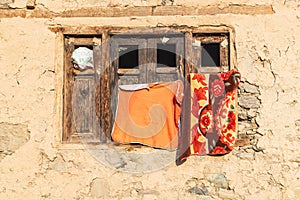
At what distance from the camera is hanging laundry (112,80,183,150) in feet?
16.3

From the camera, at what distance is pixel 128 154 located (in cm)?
493

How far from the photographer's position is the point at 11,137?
4.99m

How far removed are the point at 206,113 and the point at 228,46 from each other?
74 cm

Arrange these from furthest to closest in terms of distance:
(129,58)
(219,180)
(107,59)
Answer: (129,58)
(107,59)
(219,180)

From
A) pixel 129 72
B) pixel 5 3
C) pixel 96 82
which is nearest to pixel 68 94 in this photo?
pixel 96 82

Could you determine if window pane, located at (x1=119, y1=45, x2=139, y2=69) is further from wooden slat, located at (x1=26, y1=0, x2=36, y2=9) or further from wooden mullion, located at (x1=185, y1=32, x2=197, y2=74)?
A: wooden slat, located at (x1=26, y1=0, x2=36, y2=9)

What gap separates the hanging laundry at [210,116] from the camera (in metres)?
4.83

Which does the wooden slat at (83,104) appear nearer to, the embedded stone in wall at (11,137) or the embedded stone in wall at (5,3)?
the embedded stone in wall at (11,137)

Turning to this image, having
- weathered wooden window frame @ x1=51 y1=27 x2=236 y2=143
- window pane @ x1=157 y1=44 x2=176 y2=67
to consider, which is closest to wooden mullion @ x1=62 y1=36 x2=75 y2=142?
weathered wooden window frame @ x1=51 y1=27 x2=236 y2=143

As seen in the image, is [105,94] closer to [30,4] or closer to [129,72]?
[129,72]

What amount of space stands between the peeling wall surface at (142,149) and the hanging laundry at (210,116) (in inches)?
4.6

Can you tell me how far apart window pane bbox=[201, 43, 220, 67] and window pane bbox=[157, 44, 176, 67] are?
1.03ft

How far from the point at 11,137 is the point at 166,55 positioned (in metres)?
1.85

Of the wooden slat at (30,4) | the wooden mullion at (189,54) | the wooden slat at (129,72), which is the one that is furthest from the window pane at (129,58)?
the wooden slat at (30,4)
